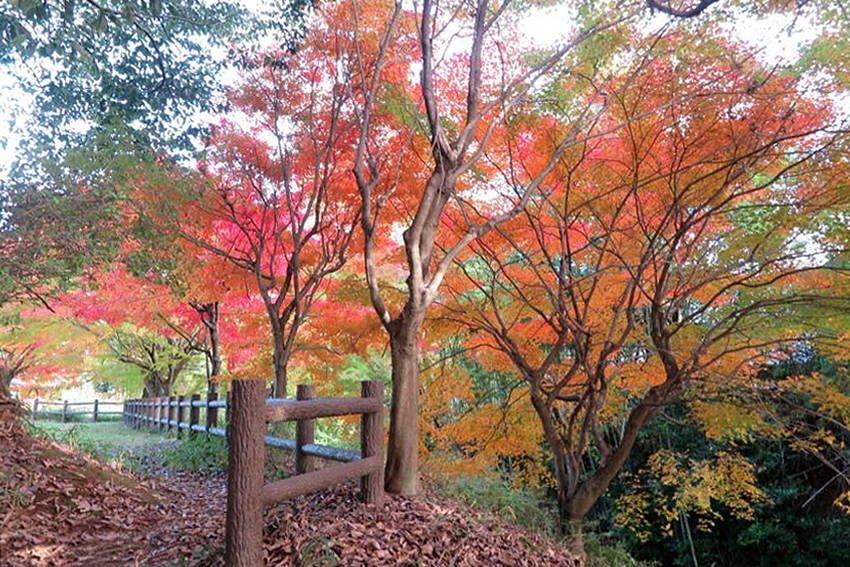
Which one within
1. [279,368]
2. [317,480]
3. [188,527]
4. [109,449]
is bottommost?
[109,449]

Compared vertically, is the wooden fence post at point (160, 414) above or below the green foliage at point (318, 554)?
below

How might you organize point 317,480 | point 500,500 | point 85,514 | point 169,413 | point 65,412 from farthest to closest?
point 65,412, point 169,413, point 500,500, point 85,514, point 317,480

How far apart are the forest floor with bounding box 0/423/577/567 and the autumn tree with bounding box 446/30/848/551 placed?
266 cm

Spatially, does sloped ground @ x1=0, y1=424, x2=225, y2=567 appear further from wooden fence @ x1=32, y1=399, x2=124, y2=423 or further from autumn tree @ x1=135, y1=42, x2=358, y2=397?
wooden fence @ x1=32, y1=399, x2=124, y2=423

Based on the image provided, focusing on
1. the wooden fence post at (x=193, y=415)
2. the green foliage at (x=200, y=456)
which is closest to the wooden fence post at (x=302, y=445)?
the green foliage at (x=200, y=456)

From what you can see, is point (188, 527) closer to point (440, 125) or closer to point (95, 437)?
point (440, 125)

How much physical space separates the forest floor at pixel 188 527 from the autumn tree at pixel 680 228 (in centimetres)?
266

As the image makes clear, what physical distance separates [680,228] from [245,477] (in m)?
5.71

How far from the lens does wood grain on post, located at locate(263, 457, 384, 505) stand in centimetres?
379

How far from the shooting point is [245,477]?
11.8 feet

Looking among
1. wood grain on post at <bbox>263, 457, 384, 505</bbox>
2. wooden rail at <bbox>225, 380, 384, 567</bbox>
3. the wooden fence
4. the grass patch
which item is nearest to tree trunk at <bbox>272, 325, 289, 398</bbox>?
the grass patch

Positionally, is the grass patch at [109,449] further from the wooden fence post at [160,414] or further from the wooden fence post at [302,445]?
the wooden fence post at [302,445]

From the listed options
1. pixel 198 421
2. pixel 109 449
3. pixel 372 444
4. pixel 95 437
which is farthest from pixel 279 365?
pixel 95 437

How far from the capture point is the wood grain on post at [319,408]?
393 centimetres
